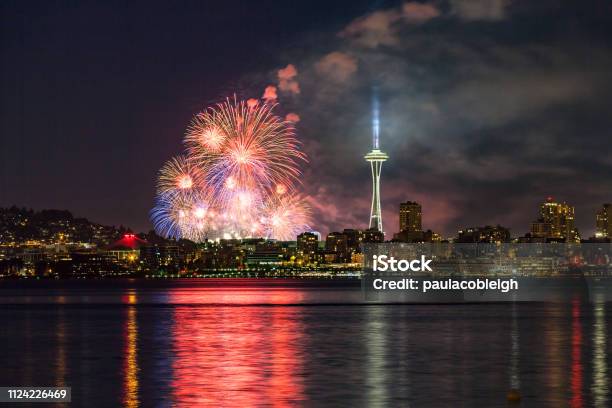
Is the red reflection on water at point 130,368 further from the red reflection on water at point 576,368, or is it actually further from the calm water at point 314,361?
the red reflection on water at point 576,368

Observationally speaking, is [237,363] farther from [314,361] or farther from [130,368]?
[130,368]

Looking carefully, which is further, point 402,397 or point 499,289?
point 499,289

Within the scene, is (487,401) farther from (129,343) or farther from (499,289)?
(499,289)

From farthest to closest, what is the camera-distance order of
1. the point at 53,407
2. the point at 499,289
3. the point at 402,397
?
the point at 499,289
the point at 402,397
the point at 53,407

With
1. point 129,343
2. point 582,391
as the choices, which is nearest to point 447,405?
point 582,391

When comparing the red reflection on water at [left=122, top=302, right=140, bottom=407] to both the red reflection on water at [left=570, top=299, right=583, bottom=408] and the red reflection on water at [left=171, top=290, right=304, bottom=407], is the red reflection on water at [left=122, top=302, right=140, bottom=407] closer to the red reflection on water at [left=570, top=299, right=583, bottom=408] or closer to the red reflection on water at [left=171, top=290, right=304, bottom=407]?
the red reflection on water at [left=171, top=290, right=304, bottom=407]

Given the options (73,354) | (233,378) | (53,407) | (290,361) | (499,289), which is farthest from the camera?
(499,289)

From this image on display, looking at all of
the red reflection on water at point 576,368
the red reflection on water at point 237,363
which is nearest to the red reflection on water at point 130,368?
the red reflection on water at point 237,363

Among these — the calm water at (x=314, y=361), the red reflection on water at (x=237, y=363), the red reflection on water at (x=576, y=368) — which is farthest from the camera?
the calm water at (x=314, y=361)
